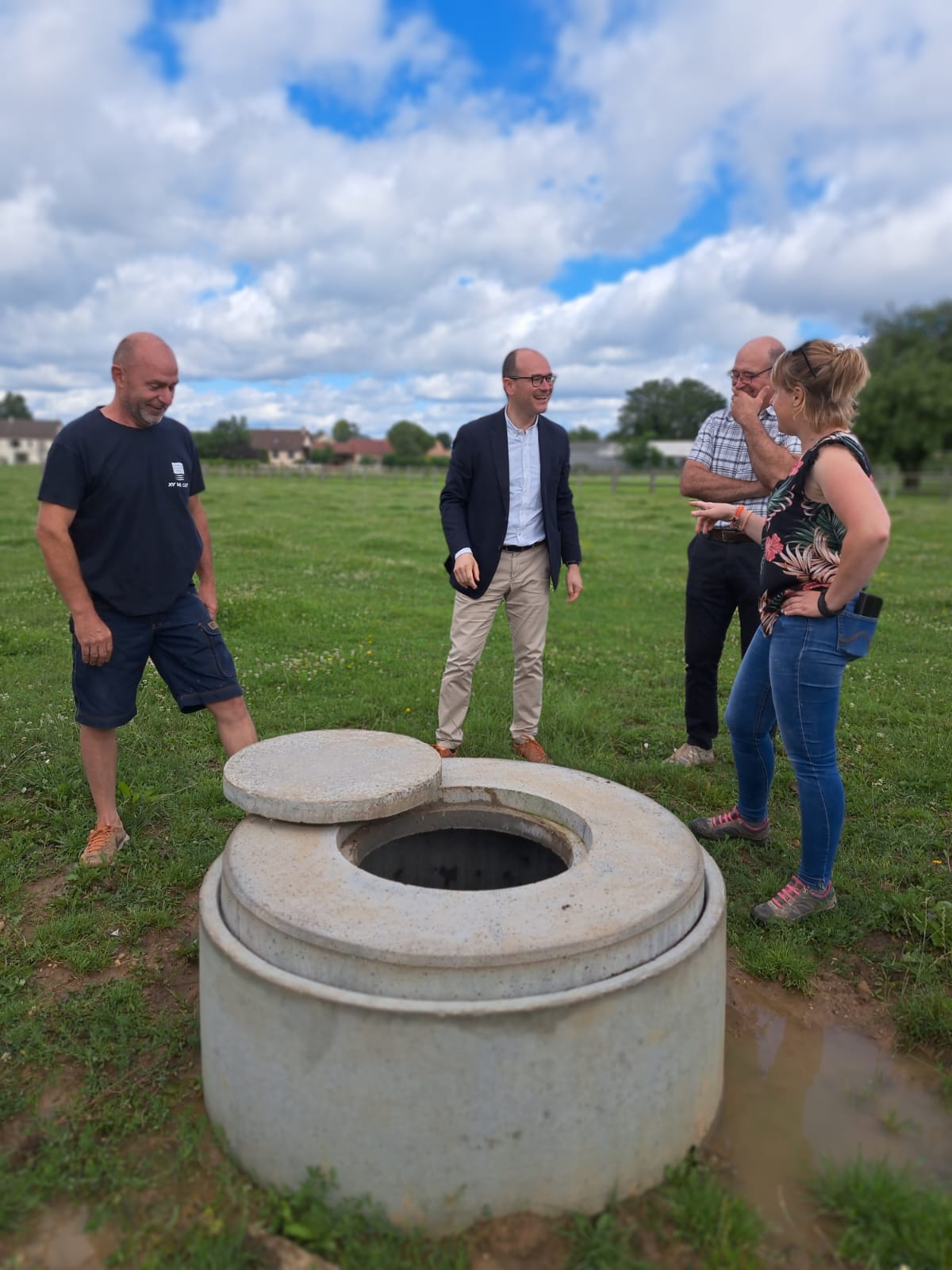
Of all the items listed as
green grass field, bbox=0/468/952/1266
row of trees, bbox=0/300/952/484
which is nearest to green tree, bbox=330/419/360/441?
row of trees, bbox=0/300/952/484

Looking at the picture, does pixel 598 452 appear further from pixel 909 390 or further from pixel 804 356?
pixel 804 356

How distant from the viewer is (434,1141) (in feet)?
7.50

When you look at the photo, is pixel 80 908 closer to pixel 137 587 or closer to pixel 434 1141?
pixel 137 587

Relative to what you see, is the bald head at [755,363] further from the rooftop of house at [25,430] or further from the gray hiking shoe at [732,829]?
the rooftop of house at [25,430]

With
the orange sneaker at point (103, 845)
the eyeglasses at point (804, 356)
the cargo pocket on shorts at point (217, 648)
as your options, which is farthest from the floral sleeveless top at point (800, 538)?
the orange sneaker at point (103, 845)

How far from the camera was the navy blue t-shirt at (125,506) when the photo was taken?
3725mm

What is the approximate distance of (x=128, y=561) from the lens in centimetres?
391

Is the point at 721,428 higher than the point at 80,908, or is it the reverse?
the point at 721,428

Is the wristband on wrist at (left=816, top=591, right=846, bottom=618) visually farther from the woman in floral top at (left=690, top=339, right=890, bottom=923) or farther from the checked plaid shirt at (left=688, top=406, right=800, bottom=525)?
the checked plaid shirt at (left=688, top=406, right=800, bottom=525)

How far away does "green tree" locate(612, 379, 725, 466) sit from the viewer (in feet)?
323

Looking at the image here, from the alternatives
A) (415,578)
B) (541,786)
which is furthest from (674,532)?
(541,786)

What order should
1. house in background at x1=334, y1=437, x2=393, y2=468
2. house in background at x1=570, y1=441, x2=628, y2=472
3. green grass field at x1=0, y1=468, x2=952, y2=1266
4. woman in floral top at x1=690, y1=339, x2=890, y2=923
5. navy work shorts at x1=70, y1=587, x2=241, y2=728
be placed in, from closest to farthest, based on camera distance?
green grass field at x1=0, y1=468, x2=952, y2=1266 → woman in floral top at x1=690, y1=339, x2=890, y2=923 → navy work shorts at x1=70, y1=587, x2=241, y2=728 → house in background at x1=570, y1=441, x2=628, y2=472 → house in background at x1=334, y1=437, x2=393, y2=468

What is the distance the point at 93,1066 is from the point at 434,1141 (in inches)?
52.7

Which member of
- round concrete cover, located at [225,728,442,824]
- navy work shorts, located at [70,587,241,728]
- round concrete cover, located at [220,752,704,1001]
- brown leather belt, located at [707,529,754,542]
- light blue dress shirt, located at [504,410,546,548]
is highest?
light blue dress shirt, located at [504,410,546,548]
